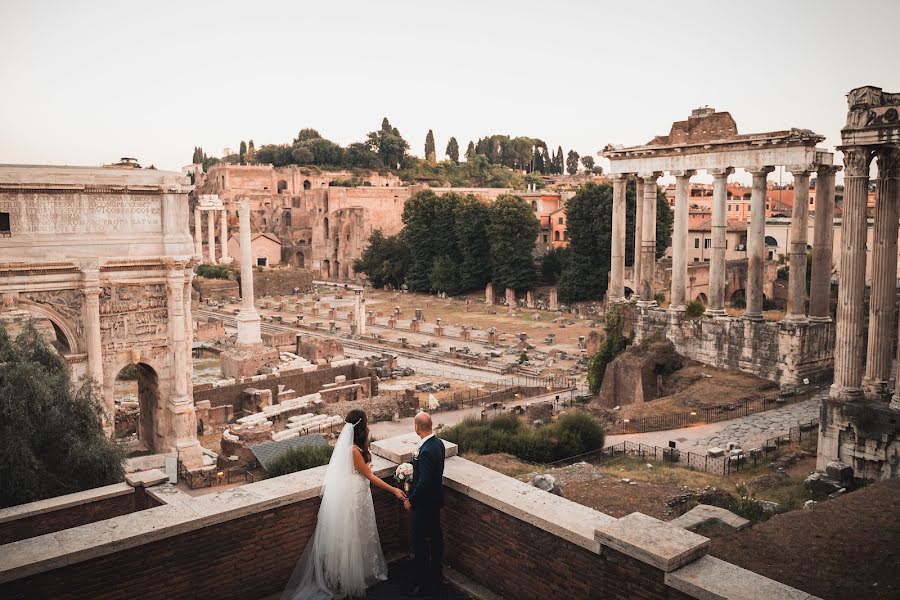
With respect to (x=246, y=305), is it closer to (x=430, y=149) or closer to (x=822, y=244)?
(x=822, y=244)

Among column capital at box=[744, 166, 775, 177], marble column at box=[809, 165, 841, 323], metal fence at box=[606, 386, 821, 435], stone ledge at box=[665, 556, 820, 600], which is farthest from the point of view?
column capital at box=[744, 166, 775, 177]

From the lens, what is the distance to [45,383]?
39.4 ft

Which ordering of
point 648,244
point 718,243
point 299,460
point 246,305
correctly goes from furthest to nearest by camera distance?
point 246,305 < point 648,244 < point 718,243 < point 299,460

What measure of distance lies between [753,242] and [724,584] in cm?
1753

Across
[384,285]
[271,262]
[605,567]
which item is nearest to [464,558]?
[605,567]

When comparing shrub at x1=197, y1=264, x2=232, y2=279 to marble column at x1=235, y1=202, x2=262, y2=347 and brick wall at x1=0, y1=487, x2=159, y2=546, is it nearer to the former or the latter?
marble column at x1=235, y1=202, x2=262, y2=347

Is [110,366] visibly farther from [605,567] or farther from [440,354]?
[440,354]

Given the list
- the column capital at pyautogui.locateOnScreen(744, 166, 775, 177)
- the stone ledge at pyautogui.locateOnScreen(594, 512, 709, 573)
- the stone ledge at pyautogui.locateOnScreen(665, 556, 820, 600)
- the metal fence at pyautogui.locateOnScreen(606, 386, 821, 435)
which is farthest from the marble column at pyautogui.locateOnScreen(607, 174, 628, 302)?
the stone ledge at pyautogui.locateOnScreen(665, 556, 820, 600)

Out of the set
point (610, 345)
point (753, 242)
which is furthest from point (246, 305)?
point (753, 242)

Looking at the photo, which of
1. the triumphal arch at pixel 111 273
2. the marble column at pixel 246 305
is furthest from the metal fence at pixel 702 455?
the marble column at pixel 246 305

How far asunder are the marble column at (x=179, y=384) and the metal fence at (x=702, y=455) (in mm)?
8530

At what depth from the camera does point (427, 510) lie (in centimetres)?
570

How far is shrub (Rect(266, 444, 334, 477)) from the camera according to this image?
43.7ft

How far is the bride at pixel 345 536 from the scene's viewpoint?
18.4 feet
